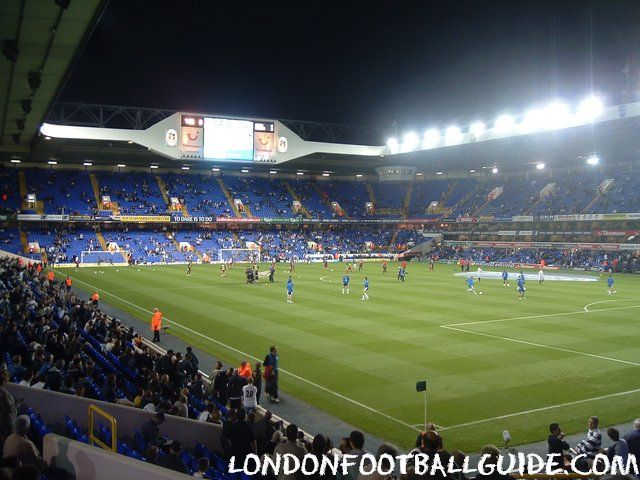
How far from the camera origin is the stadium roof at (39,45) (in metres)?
14.9

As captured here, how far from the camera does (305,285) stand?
44125 millimetres

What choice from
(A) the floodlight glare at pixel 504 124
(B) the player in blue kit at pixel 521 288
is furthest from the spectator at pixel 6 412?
(A) the floodlight glare at pixel 504 124

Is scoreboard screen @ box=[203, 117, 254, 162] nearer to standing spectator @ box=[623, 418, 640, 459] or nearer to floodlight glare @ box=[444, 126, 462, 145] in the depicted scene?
floodlight glare @ box=[444, 126, 462, 145]

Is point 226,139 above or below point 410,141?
below

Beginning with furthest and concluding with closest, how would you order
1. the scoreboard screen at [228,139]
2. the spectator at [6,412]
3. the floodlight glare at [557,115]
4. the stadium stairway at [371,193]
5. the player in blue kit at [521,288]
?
the stadium stairway at [371,193], the scoreboard screen at [228,139], the floodlight glare at [557,115], the player in blue kit at [521,288], the spectator at [6,412]

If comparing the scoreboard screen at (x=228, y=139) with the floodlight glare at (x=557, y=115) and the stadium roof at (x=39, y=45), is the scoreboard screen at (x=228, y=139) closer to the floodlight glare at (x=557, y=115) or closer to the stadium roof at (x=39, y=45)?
the floodlight glare at (x=557, y=115)

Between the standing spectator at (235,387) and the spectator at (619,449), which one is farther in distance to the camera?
the standing spectator at (235,387)

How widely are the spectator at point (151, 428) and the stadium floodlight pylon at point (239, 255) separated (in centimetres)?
6390

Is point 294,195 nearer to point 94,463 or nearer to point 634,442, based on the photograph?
point 634,442

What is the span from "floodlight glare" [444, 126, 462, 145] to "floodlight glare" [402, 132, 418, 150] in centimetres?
523

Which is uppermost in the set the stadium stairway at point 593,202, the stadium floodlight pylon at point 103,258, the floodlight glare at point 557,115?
the floodlight glare at point 557,115

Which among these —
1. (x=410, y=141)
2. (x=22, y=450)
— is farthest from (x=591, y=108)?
(x=22, y=450)

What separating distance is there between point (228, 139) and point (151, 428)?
56659mm

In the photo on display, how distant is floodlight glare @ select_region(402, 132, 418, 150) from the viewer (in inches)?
2756
